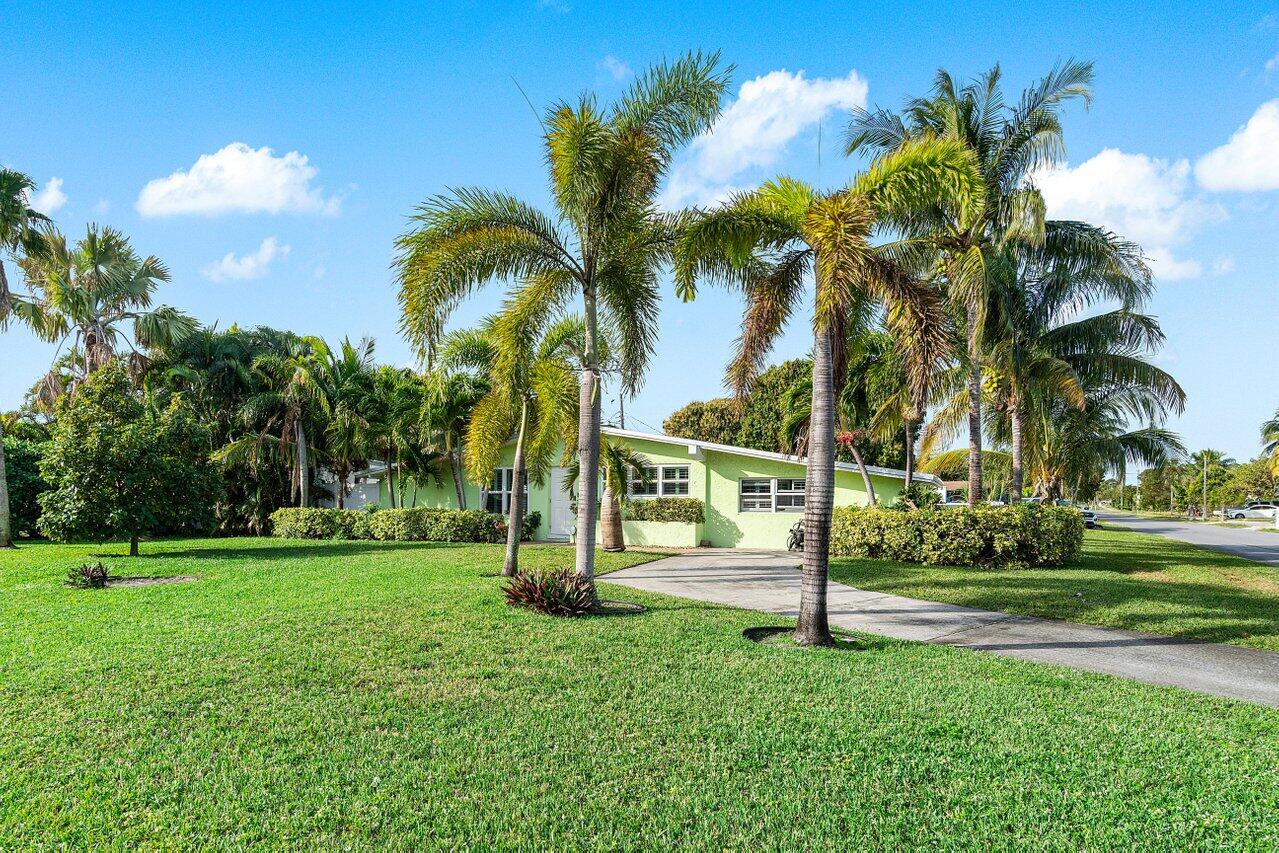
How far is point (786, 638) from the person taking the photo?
8406mm

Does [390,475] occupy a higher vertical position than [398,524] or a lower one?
higher

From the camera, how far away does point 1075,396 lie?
1759 cm

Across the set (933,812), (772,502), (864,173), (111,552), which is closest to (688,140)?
(864,173)

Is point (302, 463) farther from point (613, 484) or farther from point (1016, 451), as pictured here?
point (1016, 451)

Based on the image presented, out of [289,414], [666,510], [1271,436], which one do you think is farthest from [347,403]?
[1271,436]

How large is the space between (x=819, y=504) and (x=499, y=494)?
18519 mm

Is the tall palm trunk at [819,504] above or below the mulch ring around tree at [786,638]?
above

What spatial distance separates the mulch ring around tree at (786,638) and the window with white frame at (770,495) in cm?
1297

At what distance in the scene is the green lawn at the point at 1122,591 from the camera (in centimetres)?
971

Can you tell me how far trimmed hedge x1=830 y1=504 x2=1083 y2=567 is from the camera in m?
16.1

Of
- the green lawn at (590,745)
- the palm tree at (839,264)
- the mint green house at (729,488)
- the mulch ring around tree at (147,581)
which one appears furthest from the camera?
the mint green house at (729,488)

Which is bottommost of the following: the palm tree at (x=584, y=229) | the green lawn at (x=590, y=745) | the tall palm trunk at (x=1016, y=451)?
the green lawn at (x=590, y=745)

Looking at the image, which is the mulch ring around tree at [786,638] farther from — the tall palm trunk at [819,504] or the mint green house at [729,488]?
the mint green house at [729,488]

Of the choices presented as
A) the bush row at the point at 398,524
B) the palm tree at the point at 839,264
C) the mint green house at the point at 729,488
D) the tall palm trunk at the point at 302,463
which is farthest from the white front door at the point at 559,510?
the palm tree at the point at 839,264
